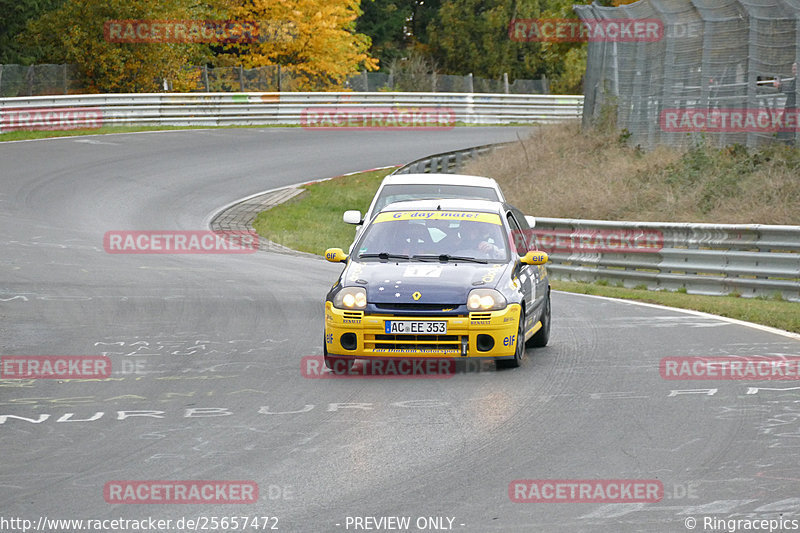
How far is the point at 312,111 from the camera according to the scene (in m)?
43.0

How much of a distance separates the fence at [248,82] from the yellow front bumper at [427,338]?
3105cm

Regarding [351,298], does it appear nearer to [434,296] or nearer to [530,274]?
[434,296]

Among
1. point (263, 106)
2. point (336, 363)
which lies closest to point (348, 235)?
point (336, 363)

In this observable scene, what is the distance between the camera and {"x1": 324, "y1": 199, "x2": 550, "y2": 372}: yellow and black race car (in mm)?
10391

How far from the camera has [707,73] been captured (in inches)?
949

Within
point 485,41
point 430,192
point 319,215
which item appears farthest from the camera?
point 485,41

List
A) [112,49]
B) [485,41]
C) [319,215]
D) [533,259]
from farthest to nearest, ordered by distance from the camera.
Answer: [485,41] < [112,49] < [319,215] < [533,259]

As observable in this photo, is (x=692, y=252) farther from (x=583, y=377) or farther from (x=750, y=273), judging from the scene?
(x=583, y=377)

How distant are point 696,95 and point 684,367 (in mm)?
14767

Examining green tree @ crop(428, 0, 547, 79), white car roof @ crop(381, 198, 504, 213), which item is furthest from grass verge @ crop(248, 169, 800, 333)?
green tree @ crop(428, 0, 547, 79)

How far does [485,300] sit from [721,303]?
6.40m
